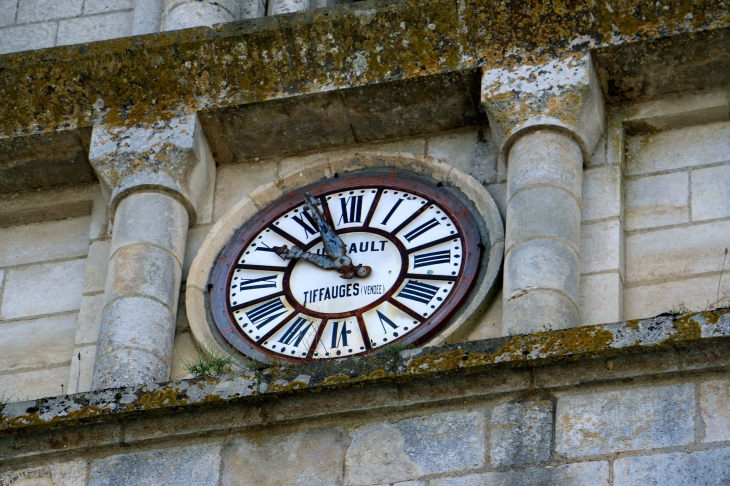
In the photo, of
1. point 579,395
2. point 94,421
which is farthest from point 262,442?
point 579,395

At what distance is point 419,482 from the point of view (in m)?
8.92

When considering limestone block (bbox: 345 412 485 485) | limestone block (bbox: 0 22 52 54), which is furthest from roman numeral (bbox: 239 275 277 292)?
limestone block (bbox: 0 22 52 54)

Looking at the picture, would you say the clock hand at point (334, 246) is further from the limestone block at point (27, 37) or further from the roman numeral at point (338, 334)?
the limestone block at point (27, 37)

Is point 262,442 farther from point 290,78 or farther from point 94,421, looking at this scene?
point 290,78

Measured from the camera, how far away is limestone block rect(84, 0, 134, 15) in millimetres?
12602

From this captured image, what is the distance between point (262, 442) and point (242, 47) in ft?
8.88

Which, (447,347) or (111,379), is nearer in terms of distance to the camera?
(447,347)

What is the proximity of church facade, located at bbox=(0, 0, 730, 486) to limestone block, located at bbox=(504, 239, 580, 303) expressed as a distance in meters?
0.01

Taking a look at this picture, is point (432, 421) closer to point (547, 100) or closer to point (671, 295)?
point (671, 295)

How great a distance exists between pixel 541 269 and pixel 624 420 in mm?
1226

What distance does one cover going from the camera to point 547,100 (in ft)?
35.0

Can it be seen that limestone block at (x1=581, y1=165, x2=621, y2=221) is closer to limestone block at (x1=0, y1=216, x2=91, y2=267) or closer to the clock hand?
the clock hand

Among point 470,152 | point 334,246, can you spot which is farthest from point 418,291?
point 470,152

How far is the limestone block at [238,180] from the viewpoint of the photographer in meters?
11.2
